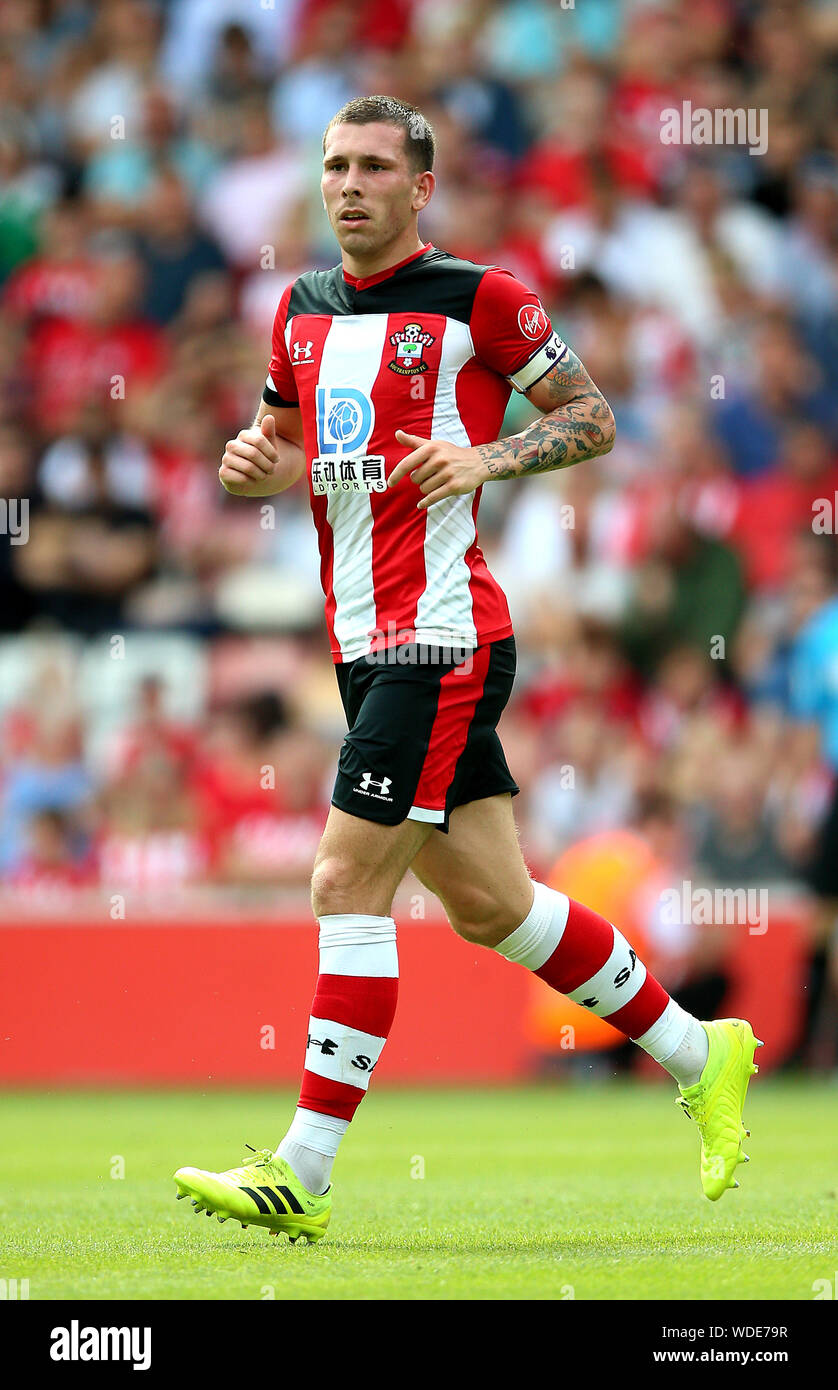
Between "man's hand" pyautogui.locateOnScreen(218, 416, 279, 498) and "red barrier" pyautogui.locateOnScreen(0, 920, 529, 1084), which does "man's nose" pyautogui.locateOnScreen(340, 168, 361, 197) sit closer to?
"man's hand" pyautogui.locateOnScreen(218, 416, 279, 498)

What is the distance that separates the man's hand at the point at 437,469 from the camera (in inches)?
191

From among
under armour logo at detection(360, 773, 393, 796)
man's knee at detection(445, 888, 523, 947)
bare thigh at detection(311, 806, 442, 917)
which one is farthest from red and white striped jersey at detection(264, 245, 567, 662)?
man's knee at detection(445, 888, 523, 947)

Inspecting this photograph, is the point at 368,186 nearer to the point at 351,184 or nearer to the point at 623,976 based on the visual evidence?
the point at 351,184

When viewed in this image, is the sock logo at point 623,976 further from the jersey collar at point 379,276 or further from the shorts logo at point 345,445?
the jersey collar at point 379,276

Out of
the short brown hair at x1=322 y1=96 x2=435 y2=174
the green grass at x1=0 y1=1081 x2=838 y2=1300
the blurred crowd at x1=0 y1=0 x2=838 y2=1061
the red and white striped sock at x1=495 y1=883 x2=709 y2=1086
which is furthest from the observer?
the blurred crowd at x1=0 y1=0 x2=838 y2=1061

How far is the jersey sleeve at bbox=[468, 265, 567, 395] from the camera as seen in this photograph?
5152 millimetres

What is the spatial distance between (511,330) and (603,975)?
176 cm

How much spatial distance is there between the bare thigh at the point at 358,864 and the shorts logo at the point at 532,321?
1.32 m

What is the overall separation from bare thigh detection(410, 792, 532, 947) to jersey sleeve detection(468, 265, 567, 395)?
1136 millimetres

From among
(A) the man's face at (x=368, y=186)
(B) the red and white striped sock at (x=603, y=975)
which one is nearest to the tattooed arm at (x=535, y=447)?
(A) the man's face at (x=368, y=186)

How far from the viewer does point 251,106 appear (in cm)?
1570

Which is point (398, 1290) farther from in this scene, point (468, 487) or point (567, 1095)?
point (567, 1095)

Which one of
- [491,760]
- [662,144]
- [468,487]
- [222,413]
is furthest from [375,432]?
[662,144]

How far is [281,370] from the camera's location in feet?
17.9
